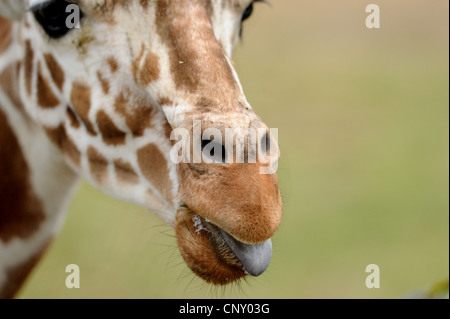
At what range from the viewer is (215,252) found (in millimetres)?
2148

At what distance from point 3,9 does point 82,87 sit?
2.14ft

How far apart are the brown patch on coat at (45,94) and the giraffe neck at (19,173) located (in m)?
0.26

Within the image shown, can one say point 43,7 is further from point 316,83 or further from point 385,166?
point 316,83

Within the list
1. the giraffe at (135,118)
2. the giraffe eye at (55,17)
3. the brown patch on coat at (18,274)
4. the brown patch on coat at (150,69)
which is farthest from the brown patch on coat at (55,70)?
the brown patch on coat at (18,274)

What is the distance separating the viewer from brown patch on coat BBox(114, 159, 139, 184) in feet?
8.62

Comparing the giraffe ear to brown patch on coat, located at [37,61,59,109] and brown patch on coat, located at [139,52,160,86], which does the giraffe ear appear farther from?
brown patch on coat, located at [139,52,160,86]

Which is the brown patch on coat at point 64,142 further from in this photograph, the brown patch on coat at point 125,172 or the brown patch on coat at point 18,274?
the brown patch on coat at point 18,274

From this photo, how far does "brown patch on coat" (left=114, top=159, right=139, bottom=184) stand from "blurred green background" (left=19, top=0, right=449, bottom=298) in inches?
19.5

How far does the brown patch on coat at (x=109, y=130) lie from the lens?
2576 millimetres

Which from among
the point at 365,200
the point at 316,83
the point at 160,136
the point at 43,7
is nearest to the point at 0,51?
the point at 43,7

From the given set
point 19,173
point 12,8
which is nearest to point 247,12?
point 12,8

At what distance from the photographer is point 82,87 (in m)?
2.63

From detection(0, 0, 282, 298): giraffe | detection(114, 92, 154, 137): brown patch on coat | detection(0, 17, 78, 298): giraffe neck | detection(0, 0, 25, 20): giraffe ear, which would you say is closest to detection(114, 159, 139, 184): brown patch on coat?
detection(0, 0, 282, 298): giraffe

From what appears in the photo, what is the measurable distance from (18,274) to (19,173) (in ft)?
2.06
